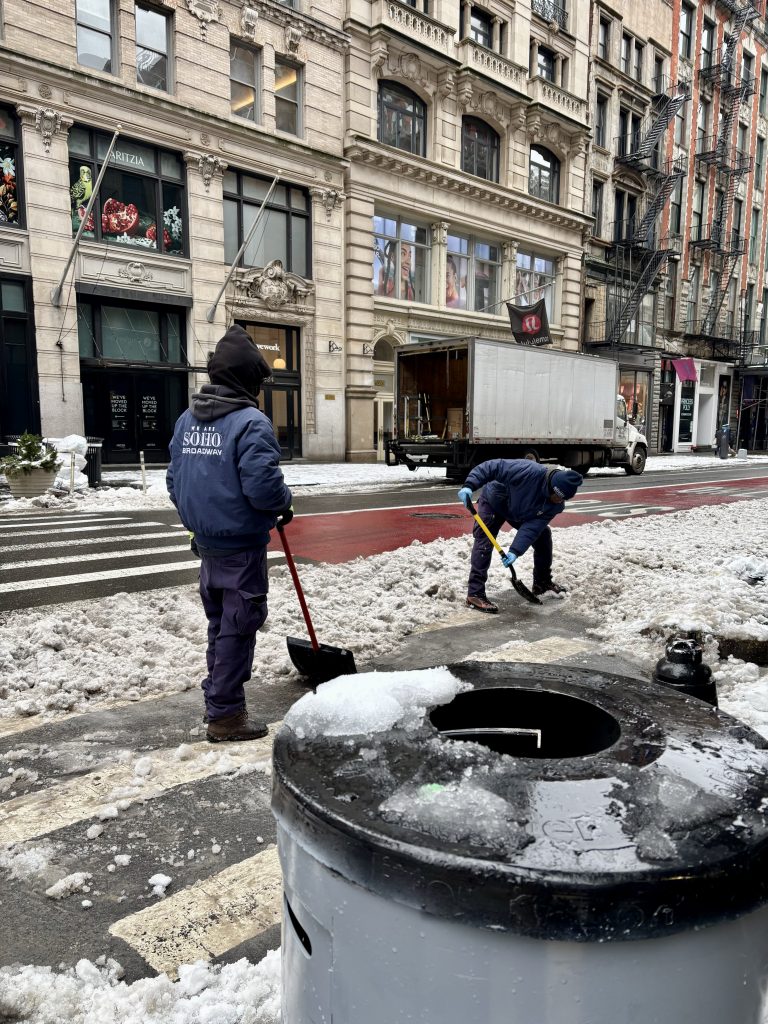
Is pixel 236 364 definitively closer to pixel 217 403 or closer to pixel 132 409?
pixel 217 403

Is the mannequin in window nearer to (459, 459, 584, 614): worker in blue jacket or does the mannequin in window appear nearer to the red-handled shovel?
(459, 459, 584, 614): worker in blue jacket

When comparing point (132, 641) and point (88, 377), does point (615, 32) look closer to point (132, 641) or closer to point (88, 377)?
point (88, 377)

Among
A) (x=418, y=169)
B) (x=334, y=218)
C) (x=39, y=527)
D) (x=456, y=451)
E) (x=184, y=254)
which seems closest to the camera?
(x=39, y=527)

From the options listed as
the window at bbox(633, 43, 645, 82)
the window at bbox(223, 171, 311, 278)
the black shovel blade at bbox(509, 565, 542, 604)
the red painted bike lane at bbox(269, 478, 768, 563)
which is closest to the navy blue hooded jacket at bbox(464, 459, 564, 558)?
the black shovel blade at bbox(509, 565, 542, 604)

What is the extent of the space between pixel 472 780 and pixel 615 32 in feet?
137

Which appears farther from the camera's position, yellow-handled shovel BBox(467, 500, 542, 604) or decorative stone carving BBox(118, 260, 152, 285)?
decorative stone carving BBox(118, 260, 152, 285)

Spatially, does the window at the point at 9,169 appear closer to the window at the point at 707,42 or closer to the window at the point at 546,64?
the window at the point at 546,64

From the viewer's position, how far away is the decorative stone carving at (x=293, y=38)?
22.8 meters

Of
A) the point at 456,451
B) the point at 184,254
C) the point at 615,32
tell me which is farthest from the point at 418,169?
the point at 615,32

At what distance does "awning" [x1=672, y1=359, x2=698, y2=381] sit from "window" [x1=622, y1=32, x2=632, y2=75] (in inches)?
575

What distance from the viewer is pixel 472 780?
4.39 feet

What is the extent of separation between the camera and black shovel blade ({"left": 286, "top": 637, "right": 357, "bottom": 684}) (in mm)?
4516

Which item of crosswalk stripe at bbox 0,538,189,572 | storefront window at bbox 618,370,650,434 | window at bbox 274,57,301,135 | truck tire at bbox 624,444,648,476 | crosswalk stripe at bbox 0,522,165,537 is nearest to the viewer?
crosswalk stripe at bbox 0,538,189,572

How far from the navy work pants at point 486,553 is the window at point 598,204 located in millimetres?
32248
